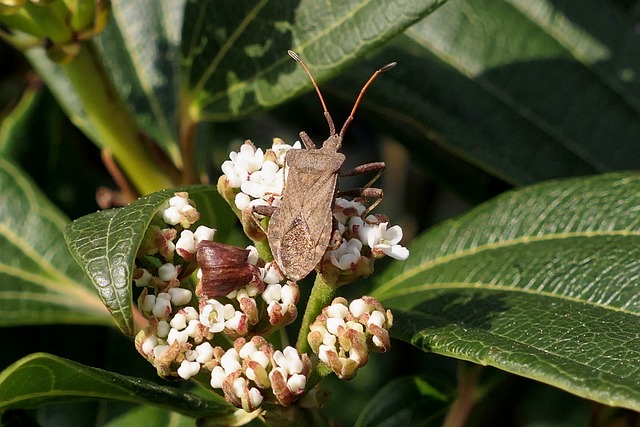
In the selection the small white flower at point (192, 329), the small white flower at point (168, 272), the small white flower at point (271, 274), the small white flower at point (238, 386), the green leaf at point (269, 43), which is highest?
the green leaf at point (269, 43)

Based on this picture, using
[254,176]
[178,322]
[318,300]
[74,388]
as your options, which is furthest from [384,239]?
[74,388]

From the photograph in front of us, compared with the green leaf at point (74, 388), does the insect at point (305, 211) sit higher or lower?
higher

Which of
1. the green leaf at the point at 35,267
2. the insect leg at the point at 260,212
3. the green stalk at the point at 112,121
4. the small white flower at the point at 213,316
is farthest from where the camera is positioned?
the green leaf at the point at 35,267

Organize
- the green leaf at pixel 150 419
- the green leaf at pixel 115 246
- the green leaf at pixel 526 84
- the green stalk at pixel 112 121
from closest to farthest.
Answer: the green leaf at pixel 115 246, the green stalk at pixel 112 121, the green leaf at pixel 150 419, the green leaf at pixel 526 84

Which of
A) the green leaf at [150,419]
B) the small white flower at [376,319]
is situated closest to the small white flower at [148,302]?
the small white flower at [376,319]

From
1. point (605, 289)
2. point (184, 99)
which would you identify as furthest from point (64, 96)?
point (605, 289)

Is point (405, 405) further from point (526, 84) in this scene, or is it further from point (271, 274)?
point (526, 84)

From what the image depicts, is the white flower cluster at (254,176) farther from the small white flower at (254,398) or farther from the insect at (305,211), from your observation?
the small white flower at (254,398)
